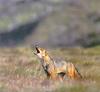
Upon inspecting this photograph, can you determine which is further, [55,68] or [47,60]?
[47,60]

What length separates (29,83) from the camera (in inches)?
679

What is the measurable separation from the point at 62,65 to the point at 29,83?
2.16 metres

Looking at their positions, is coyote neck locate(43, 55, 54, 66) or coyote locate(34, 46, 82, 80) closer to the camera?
coyote locate(34, 46, 82, 80)

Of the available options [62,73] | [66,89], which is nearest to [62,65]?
[62,73]

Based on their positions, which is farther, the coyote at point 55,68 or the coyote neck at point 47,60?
the coyote neck at point 47,60

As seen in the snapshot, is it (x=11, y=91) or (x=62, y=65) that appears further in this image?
(x=62, y=65)

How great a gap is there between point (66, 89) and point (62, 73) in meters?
3.23

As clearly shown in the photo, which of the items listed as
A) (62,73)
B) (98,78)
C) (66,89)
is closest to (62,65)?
(62,73)

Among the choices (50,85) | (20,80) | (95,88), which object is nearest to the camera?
(95,88)

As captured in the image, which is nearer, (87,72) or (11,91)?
(11,91)

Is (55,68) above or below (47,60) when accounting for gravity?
below

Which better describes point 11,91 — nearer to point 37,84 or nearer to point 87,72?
point 37,84

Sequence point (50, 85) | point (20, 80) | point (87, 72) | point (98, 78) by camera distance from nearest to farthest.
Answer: point (50, 85) → point (20, 80) → point (98, 78) → point (87, 72)

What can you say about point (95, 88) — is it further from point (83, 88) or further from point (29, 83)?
point (29, 83)
